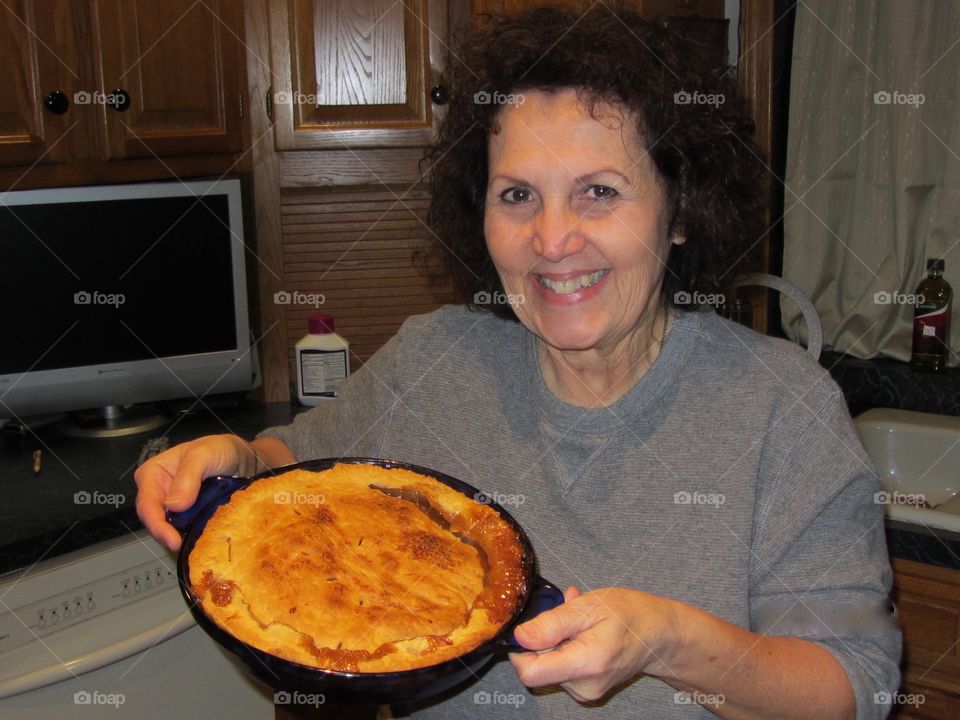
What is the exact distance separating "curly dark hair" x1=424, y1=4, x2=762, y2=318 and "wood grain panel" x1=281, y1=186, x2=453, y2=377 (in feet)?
3.14

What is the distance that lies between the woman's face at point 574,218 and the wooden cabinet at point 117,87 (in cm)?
104

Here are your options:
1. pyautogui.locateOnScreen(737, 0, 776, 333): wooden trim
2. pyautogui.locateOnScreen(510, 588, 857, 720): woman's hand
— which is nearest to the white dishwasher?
pyautogui.locateOnScreen(510, 588, 857, 720): woman's hand

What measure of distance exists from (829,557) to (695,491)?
0.49 feet

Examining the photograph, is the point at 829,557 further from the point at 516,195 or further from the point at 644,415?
the point at 516,195

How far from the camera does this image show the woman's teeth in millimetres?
1078

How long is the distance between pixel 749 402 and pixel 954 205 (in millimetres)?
1289

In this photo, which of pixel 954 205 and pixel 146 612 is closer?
pixel 146 612

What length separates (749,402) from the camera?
1.09 m

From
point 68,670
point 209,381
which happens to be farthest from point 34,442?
point 68,670

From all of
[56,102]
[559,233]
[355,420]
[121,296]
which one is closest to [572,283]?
[559,233]

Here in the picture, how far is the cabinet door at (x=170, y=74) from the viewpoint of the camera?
1.85 m

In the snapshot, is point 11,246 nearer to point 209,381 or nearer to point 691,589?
point 209,381

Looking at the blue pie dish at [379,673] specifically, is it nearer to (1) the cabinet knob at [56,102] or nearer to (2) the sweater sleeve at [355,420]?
(2) the sweater sleeve at [355,420]

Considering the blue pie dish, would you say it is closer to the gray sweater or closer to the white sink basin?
the gray sweater
